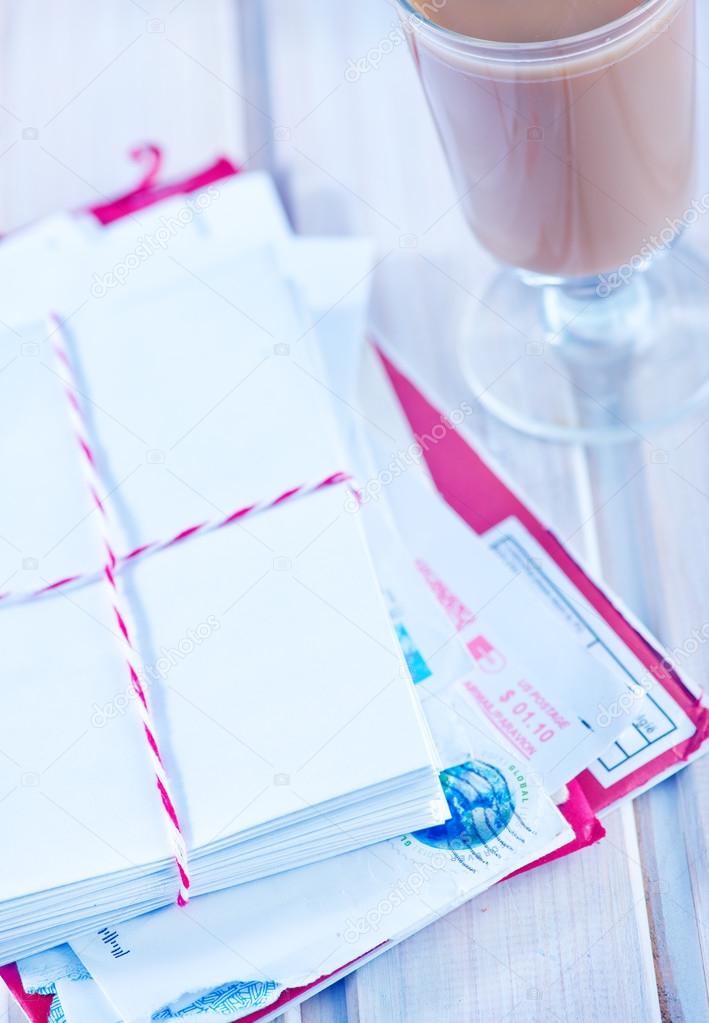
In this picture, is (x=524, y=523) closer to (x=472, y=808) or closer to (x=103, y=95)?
(x=472, y=808)

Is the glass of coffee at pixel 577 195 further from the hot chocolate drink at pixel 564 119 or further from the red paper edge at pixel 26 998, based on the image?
the red paper edge at pixel 26 998

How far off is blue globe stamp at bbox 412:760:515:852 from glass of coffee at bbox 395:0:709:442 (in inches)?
11.3

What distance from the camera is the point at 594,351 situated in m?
0.90

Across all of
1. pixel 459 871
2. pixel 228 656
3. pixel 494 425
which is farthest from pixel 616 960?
pixel 494 425

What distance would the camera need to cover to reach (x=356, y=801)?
64cm

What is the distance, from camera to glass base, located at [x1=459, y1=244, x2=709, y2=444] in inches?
33.8

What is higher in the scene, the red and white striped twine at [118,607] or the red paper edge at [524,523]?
the red and white striped twine at [118,607]

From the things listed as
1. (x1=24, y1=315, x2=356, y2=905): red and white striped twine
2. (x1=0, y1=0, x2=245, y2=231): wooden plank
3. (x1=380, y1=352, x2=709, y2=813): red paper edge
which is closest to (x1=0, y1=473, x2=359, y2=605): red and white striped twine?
(x1=24, y1=315, x2=356, y2=905): red and white striped twine

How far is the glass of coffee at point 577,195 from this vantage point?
0.64 metres

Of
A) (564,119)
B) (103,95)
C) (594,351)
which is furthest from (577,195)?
(103,95)

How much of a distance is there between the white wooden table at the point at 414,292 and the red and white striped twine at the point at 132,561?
0.15m

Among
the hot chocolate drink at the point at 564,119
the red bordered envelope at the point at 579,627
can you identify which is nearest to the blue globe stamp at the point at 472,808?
the red bordered envelope at the point at 579,627

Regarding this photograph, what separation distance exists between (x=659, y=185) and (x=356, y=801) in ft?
1.45

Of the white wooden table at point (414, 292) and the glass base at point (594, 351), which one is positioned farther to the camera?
the glass base at point (594, 351)
